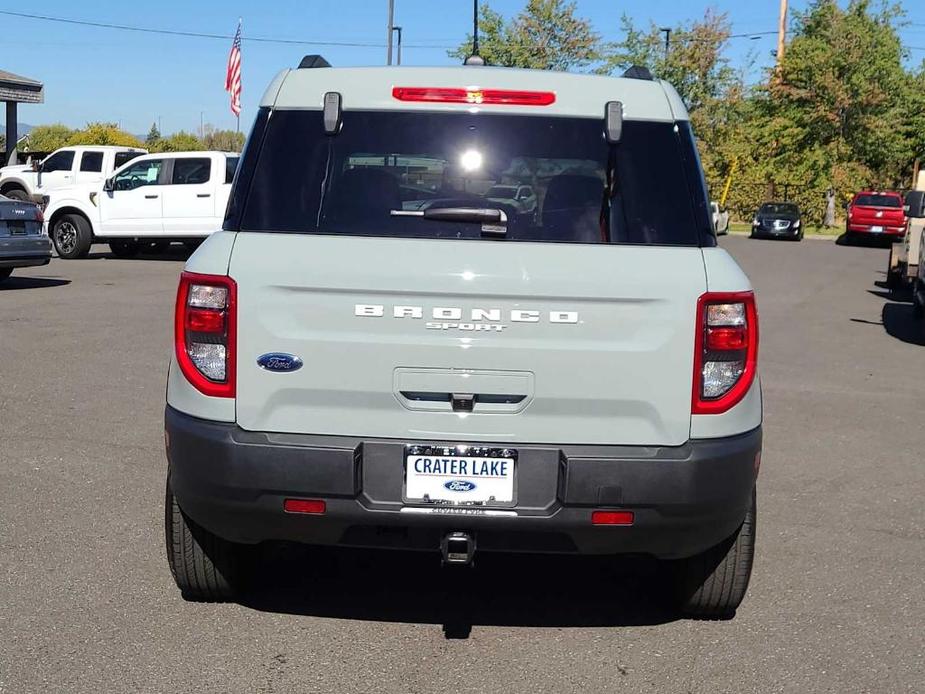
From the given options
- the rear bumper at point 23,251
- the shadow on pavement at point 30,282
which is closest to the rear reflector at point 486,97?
the rear bumper at point 23,251

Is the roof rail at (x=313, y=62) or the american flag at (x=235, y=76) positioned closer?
the roof rail at (x=313, y=62)

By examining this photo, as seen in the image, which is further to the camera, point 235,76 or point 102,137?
point 102,137

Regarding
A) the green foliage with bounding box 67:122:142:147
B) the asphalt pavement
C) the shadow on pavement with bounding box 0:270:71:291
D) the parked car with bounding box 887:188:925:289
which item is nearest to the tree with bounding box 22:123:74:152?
the green foliage with bounding box 67:122:142:147

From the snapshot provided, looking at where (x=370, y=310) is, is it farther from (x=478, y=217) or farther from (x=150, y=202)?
(x=150, y=202)

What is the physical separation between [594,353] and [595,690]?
1.08m

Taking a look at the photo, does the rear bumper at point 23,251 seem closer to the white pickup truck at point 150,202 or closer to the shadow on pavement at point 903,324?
the white pickup truck at point 150,202

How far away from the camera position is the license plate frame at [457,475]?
3693mm

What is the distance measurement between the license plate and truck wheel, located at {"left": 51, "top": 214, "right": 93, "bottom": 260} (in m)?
20.1

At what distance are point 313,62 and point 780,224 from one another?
3606 centimetres

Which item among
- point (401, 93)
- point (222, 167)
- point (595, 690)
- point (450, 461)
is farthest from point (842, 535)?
point (222, 167)

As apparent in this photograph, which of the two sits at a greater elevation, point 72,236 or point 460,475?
point 460,475

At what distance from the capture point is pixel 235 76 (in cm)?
3362

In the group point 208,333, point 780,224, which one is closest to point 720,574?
point 208,333

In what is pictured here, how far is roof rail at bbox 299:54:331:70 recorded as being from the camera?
4.33 metres
